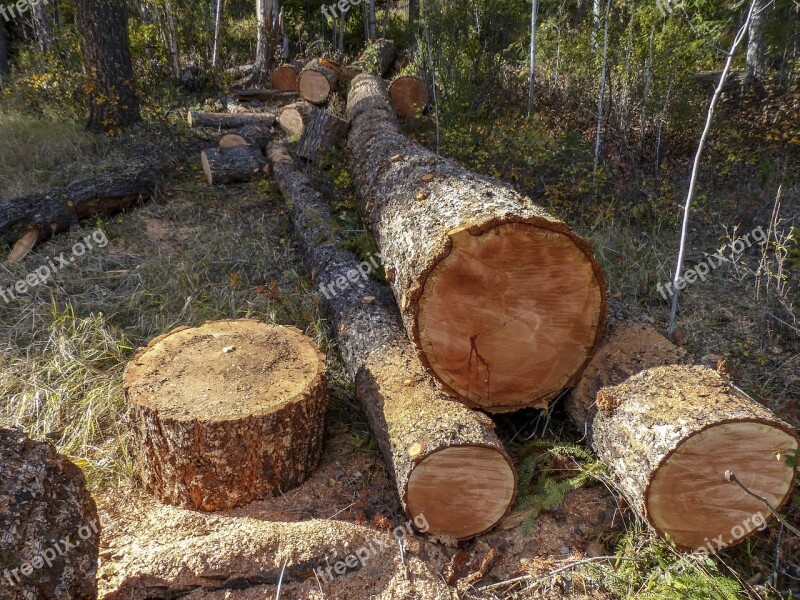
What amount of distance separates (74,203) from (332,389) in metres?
3.07

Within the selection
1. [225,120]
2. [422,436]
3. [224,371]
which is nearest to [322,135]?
[225,120]

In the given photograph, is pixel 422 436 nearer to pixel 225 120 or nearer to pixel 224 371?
pixel 224 371

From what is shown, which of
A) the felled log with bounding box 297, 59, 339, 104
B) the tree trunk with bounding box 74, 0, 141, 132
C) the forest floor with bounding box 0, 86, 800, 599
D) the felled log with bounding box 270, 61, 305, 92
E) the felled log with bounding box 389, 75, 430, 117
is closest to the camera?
the forest floor with bounding box 0, 86, 800, 599

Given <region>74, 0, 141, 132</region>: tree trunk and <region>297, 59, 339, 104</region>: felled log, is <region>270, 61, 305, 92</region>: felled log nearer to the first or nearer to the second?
<region>297, 59, 339, 104</region>: felled log

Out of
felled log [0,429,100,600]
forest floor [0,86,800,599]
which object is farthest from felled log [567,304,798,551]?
felled log [0,429,100,600]

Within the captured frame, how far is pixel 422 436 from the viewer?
2.20 meters

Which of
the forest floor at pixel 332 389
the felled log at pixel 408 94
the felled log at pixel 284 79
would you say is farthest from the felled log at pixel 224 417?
the felled log at pixel 284 79

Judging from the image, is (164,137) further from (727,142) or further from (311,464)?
(727,142)

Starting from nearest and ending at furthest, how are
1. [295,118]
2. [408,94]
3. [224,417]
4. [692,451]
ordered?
[692,451] < [224,417] < [295,118] < [408,94]

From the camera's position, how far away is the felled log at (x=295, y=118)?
23.0ft

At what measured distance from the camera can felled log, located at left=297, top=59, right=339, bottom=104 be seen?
7824 millimetres

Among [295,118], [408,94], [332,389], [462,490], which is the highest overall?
[408,94]

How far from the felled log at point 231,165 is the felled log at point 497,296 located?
11.4 feet

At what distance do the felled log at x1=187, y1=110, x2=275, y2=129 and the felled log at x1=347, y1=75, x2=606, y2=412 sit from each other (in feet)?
17.1
